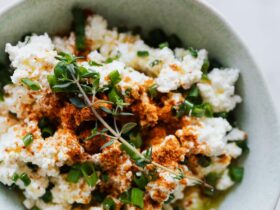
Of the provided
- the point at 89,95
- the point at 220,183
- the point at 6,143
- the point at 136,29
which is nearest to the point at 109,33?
the point at 136,29

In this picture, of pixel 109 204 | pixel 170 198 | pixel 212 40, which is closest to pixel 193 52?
pixel 212 40

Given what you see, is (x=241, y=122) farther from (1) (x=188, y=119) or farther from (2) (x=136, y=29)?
(2) (x=136, y=29)

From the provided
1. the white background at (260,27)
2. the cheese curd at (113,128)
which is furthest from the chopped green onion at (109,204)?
the white background at (260,27)

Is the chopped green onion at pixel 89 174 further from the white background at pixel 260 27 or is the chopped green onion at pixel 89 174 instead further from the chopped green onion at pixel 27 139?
the white background at pixel 260 27

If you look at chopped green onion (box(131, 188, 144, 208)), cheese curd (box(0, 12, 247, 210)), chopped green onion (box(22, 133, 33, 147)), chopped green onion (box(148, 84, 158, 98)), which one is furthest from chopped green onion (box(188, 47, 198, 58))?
chopped green onion (box(22, 133, 33, 147))

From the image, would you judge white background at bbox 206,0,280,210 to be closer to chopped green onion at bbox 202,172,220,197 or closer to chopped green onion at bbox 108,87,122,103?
chopped green onion at bbox 202,172,220,197

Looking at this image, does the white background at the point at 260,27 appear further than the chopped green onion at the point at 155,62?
Yes
